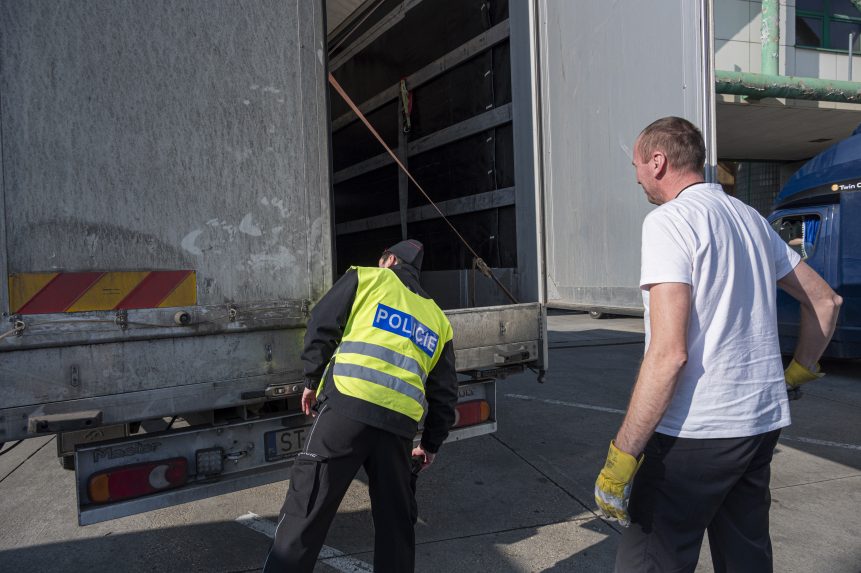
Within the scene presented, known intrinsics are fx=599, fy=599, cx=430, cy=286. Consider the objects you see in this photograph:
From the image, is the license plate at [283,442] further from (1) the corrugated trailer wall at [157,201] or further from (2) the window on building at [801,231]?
(2) the window on building at [801,231]

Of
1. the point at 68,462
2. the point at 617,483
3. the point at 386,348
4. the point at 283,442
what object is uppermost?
the point at 386,348

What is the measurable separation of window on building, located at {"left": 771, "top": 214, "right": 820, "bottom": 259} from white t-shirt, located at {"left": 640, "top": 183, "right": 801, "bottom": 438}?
6.49m

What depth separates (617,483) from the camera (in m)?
1.75

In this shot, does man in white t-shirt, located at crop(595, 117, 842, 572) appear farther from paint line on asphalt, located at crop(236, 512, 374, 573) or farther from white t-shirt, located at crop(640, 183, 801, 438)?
paint line on asphalt, located at crop(236, 512, 374, 573)

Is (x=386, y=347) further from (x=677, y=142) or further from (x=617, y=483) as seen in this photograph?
(x=677, y=142)

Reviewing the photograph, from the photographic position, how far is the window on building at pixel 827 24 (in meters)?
12.9

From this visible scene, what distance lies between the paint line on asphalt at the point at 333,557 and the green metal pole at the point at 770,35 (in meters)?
12.3

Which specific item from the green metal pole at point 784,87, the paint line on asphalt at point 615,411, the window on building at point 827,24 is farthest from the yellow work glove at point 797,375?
the window on building at point 827,24

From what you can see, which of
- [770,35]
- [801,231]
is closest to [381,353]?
[801,231]

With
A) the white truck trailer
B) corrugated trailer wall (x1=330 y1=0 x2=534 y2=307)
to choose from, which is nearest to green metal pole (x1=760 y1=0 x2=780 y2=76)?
corrugated trailer wall (x1=330 y1=0 x2=534 y2=307)

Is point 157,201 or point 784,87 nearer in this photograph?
point 157,201

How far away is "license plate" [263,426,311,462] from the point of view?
2721 millimetres

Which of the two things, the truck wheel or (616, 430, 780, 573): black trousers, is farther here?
the truck wheel

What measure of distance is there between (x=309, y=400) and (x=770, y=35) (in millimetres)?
12838
